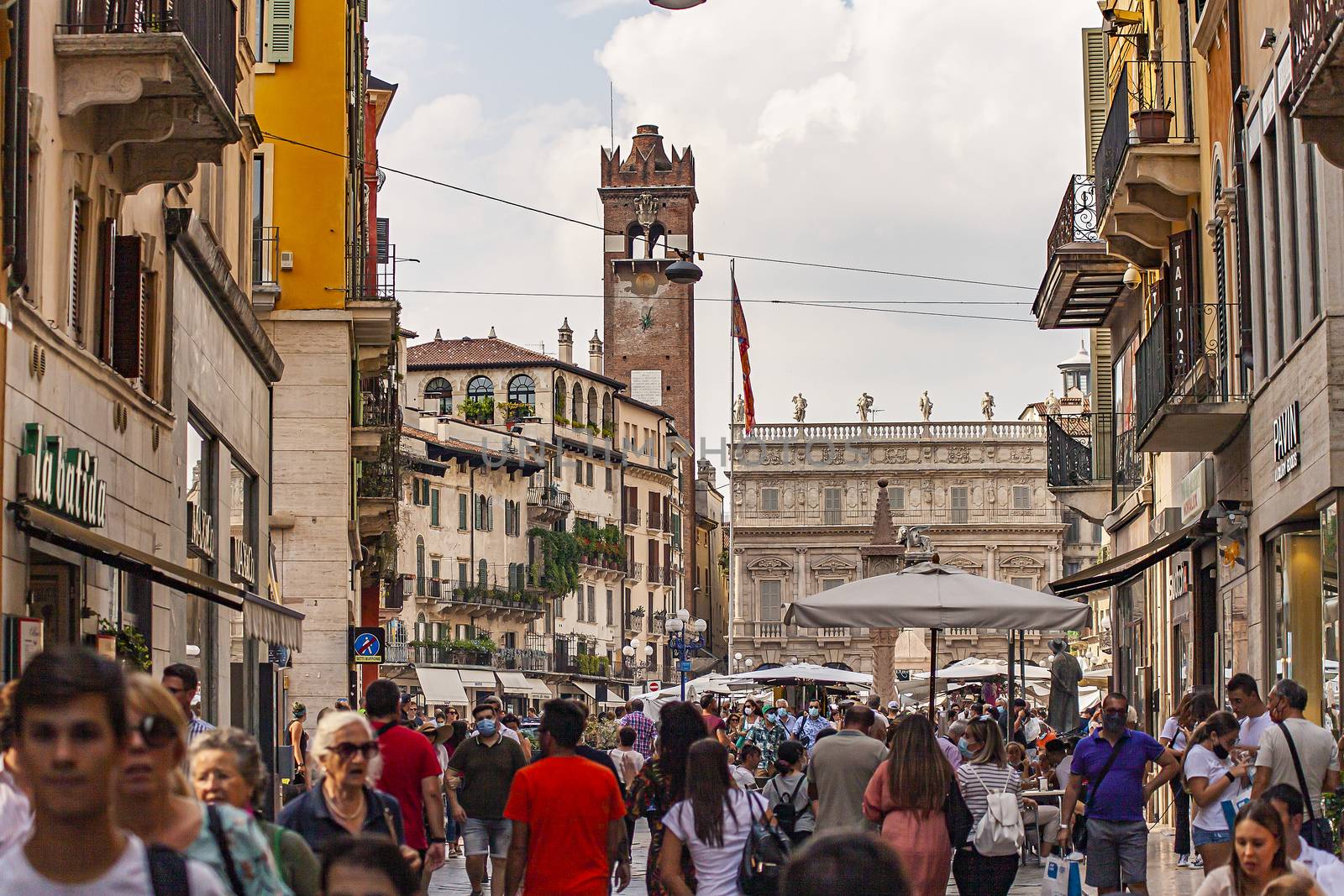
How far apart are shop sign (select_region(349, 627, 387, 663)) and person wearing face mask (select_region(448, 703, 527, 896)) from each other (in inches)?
647

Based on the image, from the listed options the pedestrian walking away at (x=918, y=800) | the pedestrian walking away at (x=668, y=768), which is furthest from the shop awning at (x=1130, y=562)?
the pedestrian walking away at (x=668, y=768)

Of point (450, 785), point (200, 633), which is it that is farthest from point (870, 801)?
point (200, 633)

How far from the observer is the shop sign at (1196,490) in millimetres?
22375

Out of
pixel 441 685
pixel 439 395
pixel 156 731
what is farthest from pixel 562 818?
pixel 439 395

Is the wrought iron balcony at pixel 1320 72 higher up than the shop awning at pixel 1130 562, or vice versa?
the wrought iron balcony at pixel 1320 72

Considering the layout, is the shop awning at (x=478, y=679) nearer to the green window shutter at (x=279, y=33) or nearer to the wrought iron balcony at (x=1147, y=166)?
the green window shutter at (x=279, y=33)

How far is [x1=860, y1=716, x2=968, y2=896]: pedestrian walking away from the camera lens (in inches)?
405

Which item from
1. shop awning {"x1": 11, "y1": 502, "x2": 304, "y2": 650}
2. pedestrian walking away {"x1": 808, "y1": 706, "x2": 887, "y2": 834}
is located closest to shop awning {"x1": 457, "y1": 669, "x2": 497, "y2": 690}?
shop awning {"x1": 11, "y1": 502, "x2": 304, "y2": 650}

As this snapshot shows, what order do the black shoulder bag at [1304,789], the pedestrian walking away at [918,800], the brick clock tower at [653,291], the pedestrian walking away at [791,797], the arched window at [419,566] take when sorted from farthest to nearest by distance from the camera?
the brick clock tower at [653,291] → the arched window at [419,566] → the pedestrian walking away at [791,797] → the black shoulder bag at [1304,789] → the pedestrian walking away at [918,800]

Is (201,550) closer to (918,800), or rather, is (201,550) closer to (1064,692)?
(1064,692)

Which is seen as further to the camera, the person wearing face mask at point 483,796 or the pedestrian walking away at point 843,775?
the person wearing face mask at point 483,796

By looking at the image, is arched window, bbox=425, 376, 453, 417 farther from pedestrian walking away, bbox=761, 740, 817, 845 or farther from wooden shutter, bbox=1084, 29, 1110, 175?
pedestrian walking away, bbox=761, 740, 817, 845

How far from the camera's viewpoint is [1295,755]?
38.0ft

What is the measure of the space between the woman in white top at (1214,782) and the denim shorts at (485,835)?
15.4 feet
